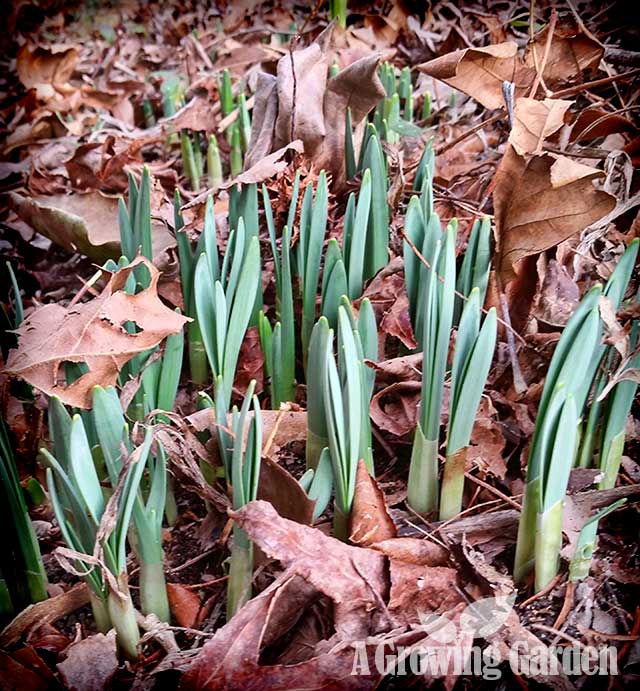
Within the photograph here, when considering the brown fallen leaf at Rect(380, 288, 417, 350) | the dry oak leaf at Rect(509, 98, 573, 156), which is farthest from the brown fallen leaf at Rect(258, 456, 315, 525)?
the dry oak leaf at Rect(509, 98, 573, 156)

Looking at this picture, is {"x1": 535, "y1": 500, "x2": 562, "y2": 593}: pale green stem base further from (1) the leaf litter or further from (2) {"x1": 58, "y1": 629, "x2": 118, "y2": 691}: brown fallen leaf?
(2) {"x1": 58, "y1": 629, "x2": 118, "y2": 691}: brown fallen leaf

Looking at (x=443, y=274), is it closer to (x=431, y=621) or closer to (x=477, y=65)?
(x=431, y=621)

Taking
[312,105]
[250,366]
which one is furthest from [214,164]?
[250,366]

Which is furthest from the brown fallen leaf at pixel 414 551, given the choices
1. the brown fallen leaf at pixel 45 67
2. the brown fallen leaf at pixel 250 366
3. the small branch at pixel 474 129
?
the brown fallen leaf at pixel 45 67

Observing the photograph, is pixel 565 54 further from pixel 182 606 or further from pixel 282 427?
pixel 182 606

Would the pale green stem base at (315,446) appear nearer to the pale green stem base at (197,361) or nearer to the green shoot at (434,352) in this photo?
the green shoot at (434,352)

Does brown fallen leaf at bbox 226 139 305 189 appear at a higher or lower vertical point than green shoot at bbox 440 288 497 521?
higher

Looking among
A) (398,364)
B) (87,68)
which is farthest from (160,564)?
(87,68)
